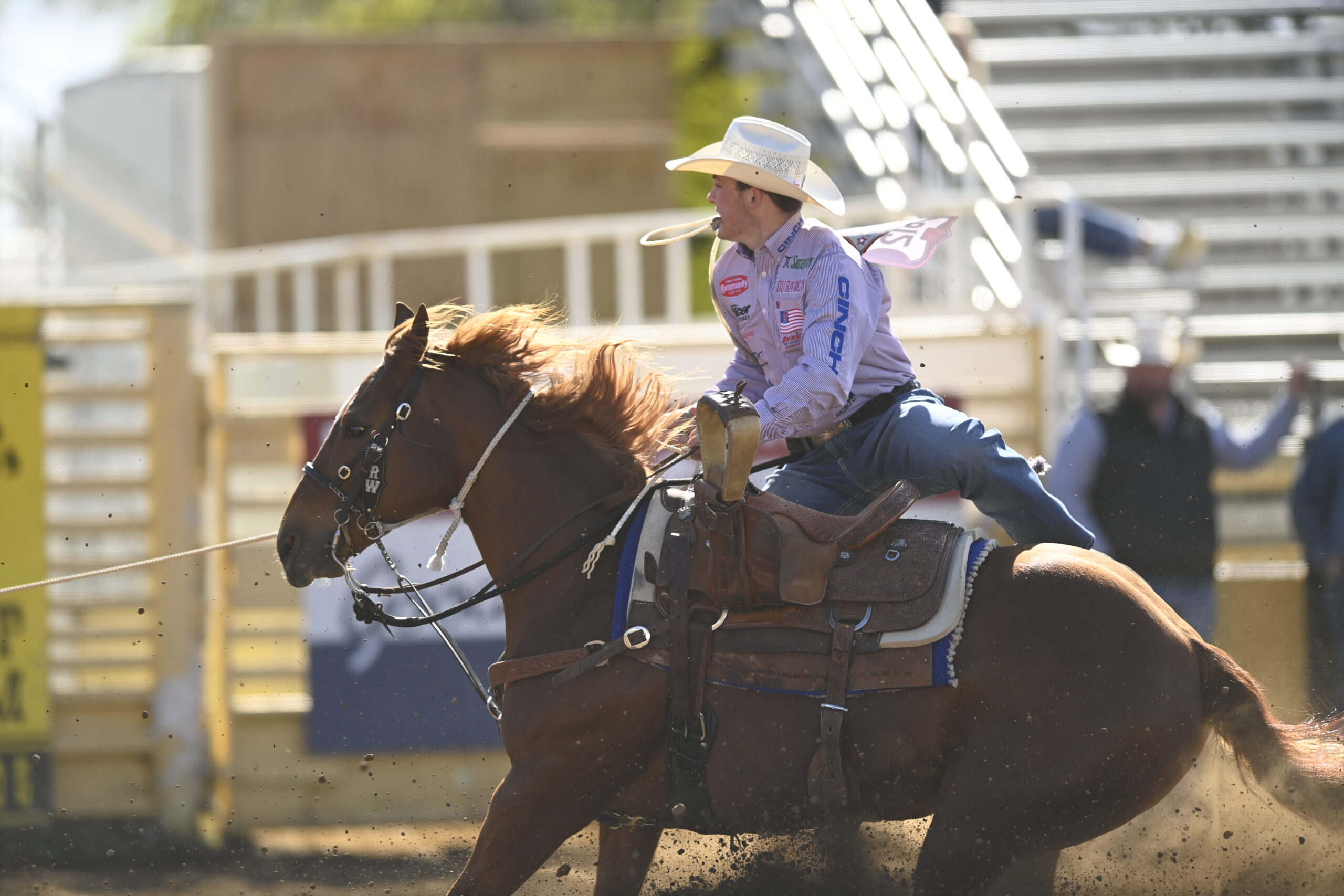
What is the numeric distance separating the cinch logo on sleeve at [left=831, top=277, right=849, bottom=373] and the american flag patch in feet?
0.47

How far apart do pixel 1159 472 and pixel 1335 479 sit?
837 mm

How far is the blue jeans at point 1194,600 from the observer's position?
561 centimetres

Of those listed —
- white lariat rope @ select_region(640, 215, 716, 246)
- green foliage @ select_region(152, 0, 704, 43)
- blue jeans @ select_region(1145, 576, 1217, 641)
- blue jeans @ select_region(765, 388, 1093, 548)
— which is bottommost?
blue jeans @ select_region(1145, 576, 1217, 641)

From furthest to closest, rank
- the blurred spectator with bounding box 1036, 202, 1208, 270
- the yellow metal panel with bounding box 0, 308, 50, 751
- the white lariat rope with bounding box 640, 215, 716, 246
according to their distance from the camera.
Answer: the blurred spectator with bounding box 1036, 202, 1208, 270
the yellow metal panel with bounding box 0, 308, 50, 751
the white lariat rope with bounding box 640, 215, 716, 246

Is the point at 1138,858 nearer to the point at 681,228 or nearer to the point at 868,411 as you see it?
the point at 868,411

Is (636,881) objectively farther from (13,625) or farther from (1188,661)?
(13,625)

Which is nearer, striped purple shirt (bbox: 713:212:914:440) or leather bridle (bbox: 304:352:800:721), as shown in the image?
striped purple shirt (bbox: 713:212:914:440)

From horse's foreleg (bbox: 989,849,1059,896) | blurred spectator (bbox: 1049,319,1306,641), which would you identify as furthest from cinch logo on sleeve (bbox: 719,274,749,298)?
blurred spectator (bbox: 1049,319,1306,641)

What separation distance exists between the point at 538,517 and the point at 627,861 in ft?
3.27

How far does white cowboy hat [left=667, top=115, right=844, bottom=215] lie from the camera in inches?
151

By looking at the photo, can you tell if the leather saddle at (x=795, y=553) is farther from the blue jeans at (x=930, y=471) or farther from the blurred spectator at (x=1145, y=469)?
the blurred spectator at (x=1145, y=469)

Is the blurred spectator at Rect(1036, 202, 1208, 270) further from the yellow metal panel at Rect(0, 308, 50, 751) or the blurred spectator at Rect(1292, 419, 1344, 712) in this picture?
the yellow metal panel at Rect(0, 308, 50, 751)

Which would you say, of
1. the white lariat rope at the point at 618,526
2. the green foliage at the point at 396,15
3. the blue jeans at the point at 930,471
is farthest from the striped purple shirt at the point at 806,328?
the green foliage at the point at 396,15

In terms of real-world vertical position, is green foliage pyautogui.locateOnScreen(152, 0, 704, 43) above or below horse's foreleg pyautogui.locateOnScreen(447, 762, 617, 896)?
above
